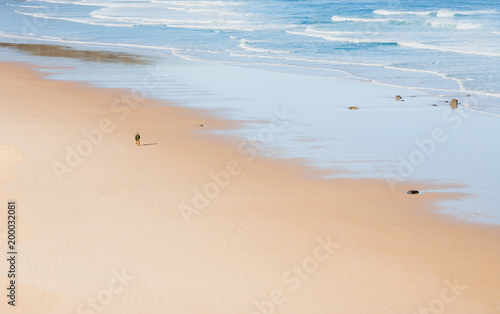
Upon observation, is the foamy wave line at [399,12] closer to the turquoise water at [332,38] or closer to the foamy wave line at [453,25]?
the turquoise water at [332,38]

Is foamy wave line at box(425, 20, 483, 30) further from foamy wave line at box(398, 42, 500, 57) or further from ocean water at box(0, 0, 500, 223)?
foamy wave line at box(398, 42, 500, 57)

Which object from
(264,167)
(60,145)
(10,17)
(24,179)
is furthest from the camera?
(10,17)

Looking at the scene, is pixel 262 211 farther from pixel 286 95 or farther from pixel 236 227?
pixel 286 95

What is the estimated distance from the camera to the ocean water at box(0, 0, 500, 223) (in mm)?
14172

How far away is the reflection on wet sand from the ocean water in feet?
A: 3.62

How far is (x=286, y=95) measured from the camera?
21.6m

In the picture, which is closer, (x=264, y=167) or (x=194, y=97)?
(x=264, y=167)

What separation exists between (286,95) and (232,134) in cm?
583

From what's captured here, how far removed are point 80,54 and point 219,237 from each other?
85.1 ft

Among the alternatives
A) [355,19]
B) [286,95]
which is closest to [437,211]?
[286,95]

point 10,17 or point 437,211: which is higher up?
point 437,211

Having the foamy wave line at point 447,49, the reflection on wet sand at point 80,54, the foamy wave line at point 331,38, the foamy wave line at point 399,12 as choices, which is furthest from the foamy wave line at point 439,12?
the reflection on wet sand at point 80,54

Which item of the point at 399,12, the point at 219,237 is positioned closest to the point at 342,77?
the point at 219,237

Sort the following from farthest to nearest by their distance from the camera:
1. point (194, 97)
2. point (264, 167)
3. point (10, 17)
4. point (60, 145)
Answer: point (10, 17) → point (194, 97) → point (60, 145) → point (264, 167)
